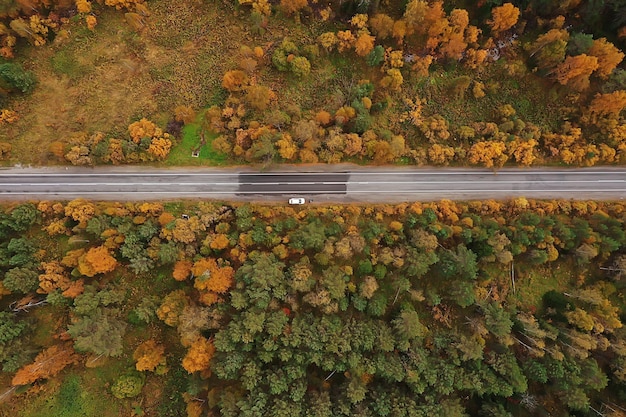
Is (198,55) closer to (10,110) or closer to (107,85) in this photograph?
(107,85)

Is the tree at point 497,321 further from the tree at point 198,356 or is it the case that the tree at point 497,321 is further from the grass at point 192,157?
the grass at point 192,157

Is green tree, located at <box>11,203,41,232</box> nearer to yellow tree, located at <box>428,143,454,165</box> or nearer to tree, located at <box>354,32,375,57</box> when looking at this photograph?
tree, located at <box>354,32,375,57</box>

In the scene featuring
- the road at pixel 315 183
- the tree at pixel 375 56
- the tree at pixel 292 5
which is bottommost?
the road at pixel 315 183

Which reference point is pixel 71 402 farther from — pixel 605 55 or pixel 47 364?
pixel 605 55

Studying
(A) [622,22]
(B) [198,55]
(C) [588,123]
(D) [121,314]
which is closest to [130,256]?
(D) [121,314]

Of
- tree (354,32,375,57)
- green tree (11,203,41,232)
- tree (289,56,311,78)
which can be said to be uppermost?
tree (354,32,375,57)

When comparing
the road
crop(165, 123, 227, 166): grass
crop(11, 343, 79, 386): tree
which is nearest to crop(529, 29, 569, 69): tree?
the road

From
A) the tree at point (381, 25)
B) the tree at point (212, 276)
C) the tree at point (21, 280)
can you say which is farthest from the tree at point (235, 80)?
the tree at point (21, 280)
